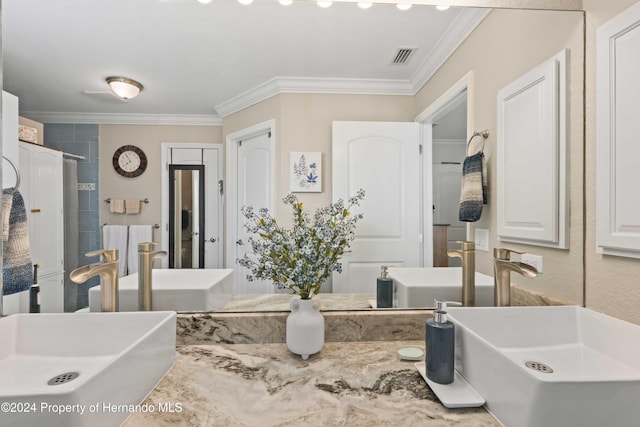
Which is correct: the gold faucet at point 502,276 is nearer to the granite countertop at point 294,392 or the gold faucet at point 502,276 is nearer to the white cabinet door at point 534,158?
the white cabinet door at point 534,158

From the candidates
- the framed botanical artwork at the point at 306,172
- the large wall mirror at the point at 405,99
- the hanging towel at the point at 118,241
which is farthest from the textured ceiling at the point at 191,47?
the hanging towel at the point at 118,241

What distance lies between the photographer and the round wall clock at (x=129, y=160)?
116 centimetres

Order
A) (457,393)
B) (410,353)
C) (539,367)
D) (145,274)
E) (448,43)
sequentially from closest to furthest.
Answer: (457,393) → (539,367) → (410,353) → (145,274) → (448,43)

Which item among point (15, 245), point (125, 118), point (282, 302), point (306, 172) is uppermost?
point (125, 118)

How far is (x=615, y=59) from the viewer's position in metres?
0.97

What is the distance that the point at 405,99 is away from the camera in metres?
1.24

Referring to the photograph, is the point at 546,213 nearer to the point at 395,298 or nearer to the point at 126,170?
the point at 395,298

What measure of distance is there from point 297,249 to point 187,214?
480 millimetres

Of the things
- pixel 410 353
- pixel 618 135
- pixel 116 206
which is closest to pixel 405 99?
pixel 618 135

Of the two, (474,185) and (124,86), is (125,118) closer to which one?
(124,86)

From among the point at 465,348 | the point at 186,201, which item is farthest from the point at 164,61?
the point at 465,348

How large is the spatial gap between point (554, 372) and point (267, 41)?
1.41 meters

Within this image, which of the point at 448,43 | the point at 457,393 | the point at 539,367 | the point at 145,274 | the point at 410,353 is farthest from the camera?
the point at 448,43

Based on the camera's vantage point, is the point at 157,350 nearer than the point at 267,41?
Yes
